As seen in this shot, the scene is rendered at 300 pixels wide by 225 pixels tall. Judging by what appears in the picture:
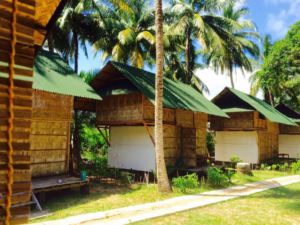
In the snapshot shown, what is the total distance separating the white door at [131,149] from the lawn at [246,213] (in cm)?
624

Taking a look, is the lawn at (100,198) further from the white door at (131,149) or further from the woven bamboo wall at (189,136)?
the woven bamboo wall at (189,136)

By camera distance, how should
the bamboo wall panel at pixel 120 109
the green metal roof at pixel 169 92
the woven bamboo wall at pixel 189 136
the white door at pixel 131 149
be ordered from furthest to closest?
the woven bamboo wall at pixel 189 136 < the white door at pixel 131 149 < the bamboo wall panel at pixel 120 109 < the green metal roof at pixel 169 92

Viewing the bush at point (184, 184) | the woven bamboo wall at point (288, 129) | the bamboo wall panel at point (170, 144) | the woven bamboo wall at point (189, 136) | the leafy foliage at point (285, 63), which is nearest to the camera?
the bush at point (184, 184)

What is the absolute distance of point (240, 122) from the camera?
24.5m

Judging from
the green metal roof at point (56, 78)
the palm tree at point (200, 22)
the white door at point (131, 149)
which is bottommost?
the white door at point (131, 149)

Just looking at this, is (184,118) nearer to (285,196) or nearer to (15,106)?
(285,196)

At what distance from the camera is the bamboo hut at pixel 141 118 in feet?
53.8

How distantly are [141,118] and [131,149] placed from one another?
284 centimetres

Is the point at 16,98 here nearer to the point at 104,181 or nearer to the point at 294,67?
the point at 104,181

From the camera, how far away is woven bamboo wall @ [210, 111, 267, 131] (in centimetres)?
2392

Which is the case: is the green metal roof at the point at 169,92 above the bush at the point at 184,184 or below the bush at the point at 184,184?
above

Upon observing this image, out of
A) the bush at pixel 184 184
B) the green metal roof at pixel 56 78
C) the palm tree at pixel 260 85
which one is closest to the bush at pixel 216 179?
the bush at pixel 184 184

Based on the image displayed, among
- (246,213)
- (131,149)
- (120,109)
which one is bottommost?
(246,213)

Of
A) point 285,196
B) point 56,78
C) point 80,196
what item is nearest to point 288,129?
point 285,196
